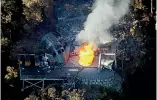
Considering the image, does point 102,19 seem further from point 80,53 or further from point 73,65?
point 73,65

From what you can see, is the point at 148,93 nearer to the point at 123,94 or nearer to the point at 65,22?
the point at 123,94

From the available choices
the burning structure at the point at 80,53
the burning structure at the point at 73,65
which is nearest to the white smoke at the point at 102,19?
the burning structure at the point at 80,53

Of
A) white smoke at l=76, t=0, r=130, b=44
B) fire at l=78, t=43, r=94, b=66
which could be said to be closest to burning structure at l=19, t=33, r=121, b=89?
fire at l=78, t=43, r=94, b=66

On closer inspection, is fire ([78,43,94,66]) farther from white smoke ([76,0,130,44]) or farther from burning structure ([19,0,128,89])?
white smoke ([76,0,130,44])

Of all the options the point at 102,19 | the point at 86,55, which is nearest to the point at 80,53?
the point at 86,55

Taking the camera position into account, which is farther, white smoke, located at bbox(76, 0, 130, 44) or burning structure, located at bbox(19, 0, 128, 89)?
white smoke, located at bbox(76, 0, 130, 44)

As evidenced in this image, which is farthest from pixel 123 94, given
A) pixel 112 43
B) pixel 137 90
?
pixel 112 43

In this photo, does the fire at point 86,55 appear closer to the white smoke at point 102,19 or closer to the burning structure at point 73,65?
the burning structure at point 73,65
